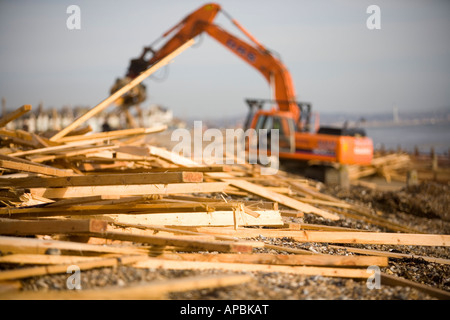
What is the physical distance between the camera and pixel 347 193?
11766 mm

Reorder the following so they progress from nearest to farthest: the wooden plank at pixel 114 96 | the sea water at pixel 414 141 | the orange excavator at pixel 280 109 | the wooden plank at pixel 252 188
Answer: the wooden plank at pixel 114 96
the wooden plank at pixel 252 188
the orange excavator at pixel 280 109
the sea water at pixel 414 141

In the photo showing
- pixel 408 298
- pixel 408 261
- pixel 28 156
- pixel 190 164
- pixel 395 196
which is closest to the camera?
pixel 408 298

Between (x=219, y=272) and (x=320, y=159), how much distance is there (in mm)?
11267

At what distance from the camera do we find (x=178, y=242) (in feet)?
14.5

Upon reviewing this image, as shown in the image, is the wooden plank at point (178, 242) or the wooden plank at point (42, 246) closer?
the wooden plank at point (42, 246)

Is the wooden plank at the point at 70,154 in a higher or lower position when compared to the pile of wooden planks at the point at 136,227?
higher

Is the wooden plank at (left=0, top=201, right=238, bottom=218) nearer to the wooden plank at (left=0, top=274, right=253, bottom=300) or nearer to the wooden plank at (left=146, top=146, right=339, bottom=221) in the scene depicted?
the wooden plank at (left=0, top=274, right=253, bottom=300)

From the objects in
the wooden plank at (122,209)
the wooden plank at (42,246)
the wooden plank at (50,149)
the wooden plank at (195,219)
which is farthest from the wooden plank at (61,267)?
the wooden plank at (50,149)

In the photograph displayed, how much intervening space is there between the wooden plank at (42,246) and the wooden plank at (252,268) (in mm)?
343

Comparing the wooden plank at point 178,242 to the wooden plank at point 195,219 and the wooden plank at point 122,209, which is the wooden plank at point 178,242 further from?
the wooden plank at point 122,209

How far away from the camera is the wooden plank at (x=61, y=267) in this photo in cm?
371

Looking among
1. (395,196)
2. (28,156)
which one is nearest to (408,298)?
(28,156)

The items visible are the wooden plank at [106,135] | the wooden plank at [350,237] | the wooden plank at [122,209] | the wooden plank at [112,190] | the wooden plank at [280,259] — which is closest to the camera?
the wooden plank at [280,259]
